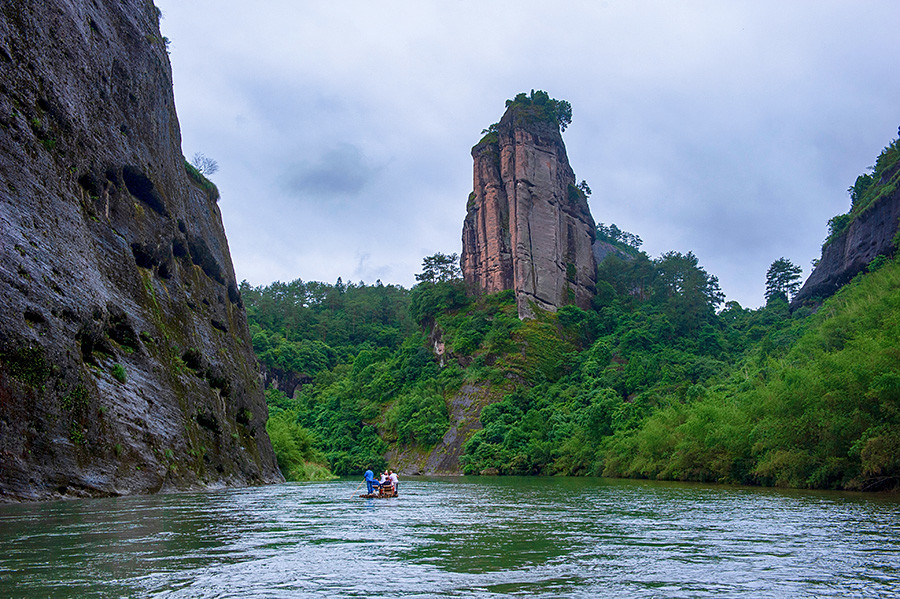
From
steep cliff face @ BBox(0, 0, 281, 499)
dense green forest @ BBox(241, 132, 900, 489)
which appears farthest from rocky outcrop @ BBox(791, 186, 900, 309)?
steep cliff face @ BBox(0, 0, 281, 499)

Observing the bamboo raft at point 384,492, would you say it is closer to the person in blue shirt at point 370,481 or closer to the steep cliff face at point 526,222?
the person in blue shirt at point 370,481

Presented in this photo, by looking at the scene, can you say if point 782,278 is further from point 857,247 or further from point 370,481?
point 370,481

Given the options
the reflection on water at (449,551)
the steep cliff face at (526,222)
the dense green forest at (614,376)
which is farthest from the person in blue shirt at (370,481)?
the steep cliff face at (526,222)

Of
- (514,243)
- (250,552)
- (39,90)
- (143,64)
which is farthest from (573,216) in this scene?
(250,552)

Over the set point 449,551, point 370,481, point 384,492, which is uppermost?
point 370,481

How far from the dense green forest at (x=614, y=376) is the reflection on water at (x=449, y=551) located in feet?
24.5

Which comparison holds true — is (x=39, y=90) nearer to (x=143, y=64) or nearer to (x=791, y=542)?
(x=143, y=64)

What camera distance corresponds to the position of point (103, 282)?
27.4 m

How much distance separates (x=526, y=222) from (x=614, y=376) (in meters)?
34.0

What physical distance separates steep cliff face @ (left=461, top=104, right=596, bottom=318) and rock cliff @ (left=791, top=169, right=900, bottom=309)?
111 ft

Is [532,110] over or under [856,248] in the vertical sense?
over

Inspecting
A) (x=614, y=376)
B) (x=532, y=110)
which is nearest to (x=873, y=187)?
(x=614, y=376)

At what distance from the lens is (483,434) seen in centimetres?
7319

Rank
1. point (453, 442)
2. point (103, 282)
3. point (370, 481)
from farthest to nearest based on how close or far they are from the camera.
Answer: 1. point (453, 442)
2. point (370, 481)
3. point (103, 282)
